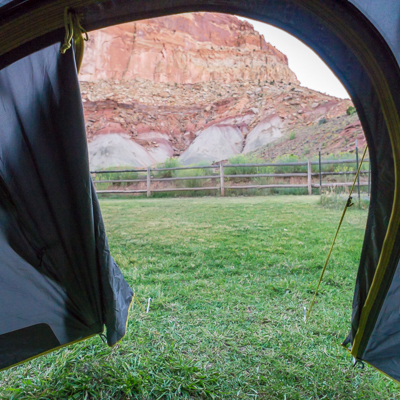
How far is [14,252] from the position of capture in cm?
101

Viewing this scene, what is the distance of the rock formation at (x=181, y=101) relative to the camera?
14.5 meters

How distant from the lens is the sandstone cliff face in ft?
73.4

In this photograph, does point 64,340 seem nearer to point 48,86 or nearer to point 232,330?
point 232,330

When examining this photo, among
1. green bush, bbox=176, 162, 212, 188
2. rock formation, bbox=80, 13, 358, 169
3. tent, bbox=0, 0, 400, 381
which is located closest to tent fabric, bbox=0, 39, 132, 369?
tent, bbox=0, 0, 400, 381

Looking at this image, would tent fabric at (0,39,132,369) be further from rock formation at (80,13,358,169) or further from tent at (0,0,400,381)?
rock formation at (80,13,358,169)

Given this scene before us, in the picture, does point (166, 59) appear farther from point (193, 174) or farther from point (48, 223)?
point (48, 223)

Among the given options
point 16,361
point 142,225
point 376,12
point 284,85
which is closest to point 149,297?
point 16,361

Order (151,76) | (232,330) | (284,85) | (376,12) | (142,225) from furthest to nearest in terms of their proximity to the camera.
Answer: (151,76)
(284,85)
(142,225)
(232,330)
(376,12)

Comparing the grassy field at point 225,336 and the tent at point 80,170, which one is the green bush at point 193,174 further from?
the tent at point 80,170

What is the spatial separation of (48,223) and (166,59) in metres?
25.3

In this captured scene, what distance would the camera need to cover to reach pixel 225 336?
128 centimetres

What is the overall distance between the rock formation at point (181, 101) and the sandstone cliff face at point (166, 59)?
8 cm

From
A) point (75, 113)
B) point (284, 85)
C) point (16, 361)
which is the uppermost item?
point (284, 85)

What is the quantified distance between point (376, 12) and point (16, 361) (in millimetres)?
1464
